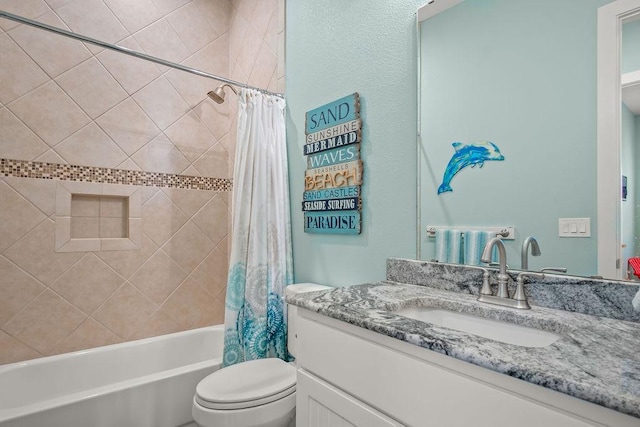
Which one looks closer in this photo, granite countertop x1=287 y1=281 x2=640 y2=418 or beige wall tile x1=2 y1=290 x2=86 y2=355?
granite countertop x1=287 y1=281 x2=640 y2=418

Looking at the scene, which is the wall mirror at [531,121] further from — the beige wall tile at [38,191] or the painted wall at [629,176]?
the beige wall tile at [38,191]

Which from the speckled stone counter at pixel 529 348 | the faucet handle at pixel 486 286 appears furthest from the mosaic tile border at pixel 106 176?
the faucet handle at pixel 486 286

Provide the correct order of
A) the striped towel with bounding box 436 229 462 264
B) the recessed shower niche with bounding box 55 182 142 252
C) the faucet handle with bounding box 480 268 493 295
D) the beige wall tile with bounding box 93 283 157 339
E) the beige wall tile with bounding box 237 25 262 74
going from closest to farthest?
the faucet handle with bounding box 480 268 493 295
the striped towel with bounding box 436 229 462 264
the recessed shower niche with bounding box 55 182 142 252
the beige wall tile with bounding box 93 283 157 339
the beige wall tile with bounding box 237 25 262 74

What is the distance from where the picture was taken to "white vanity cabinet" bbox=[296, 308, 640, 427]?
0.58 meters

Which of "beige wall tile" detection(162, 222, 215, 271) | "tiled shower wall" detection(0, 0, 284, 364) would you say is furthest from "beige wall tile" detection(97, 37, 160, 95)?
"beige wall tile" detection(162, 222, 215, 271)

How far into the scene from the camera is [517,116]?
1.11 meters

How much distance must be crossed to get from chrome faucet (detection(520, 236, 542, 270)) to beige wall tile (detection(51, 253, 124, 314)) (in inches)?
89.0

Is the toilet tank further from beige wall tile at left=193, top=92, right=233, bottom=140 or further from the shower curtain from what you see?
beige wall tile at left=193, top=92, right=233, bottom=140

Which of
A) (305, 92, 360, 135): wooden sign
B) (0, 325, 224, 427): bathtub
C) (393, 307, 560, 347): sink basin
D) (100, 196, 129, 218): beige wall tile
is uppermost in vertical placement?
(305, 92, 360, 135): wooden sign

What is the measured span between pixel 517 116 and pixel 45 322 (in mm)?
2582

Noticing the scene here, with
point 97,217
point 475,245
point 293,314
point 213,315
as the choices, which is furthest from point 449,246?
point 97,217

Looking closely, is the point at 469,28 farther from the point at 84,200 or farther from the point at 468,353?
the point at 84,200

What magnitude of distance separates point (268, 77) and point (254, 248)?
1189 mm

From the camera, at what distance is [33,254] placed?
6.23 feet
